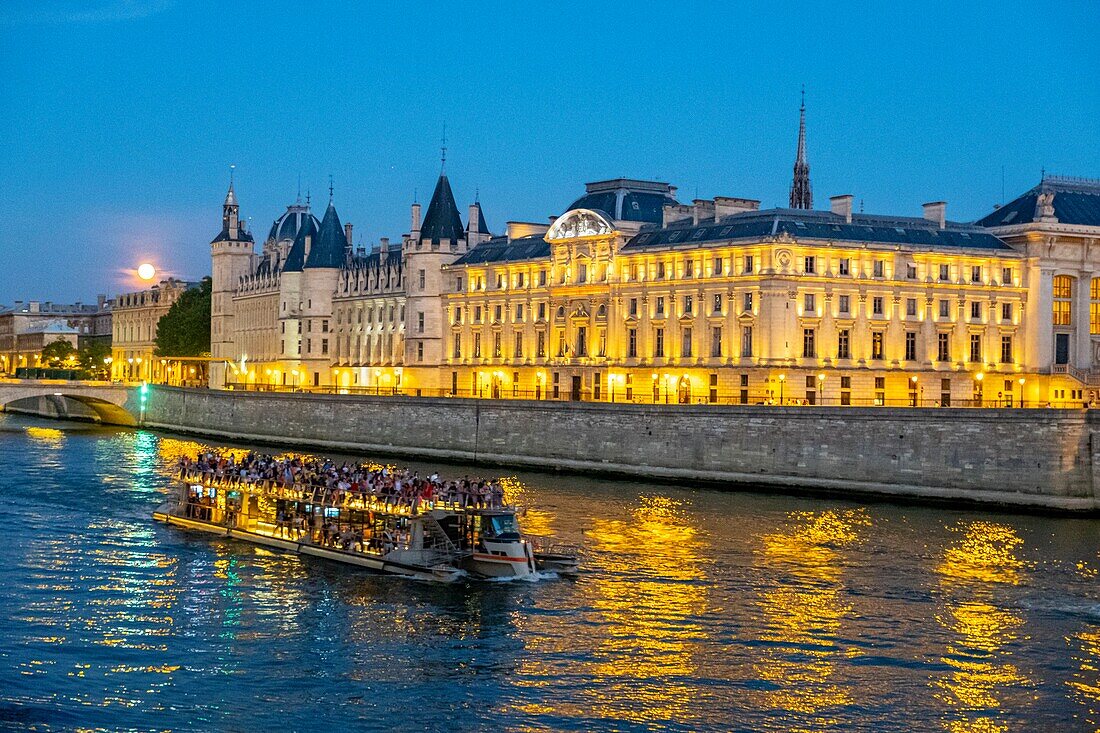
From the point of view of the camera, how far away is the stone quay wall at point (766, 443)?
198 ft

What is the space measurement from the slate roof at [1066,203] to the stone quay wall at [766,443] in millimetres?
28199

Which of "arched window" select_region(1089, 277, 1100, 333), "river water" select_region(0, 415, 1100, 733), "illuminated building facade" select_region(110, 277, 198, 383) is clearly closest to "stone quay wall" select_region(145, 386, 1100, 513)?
"river water" select_region(0, 415, 1100, 733)

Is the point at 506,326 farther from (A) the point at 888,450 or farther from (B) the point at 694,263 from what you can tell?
(A) the point at 888,450

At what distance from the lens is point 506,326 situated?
356ft

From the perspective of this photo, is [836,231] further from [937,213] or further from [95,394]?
[95,394]

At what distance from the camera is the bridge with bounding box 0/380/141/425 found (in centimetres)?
11594

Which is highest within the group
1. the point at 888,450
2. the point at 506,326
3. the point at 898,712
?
the point at 506,326

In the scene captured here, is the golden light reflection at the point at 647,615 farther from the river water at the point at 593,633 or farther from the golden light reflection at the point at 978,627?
A: the golden light reflection at the point at 978,627

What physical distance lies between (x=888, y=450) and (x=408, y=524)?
80.7ft

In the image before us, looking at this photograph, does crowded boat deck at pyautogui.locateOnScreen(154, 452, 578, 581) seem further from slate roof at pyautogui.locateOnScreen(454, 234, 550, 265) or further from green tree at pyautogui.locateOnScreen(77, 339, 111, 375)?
green tree at pyautogui.locateOnScreen(77, 339, 111, 375)

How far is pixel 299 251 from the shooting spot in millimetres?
138375

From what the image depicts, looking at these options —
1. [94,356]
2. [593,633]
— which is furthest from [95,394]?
[593,633]

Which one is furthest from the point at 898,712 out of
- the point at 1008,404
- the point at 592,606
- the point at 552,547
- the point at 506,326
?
the point at 506,326

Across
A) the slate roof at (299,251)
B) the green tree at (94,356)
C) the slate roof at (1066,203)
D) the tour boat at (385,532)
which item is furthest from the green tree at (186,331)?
the tour boat at (385,532)
